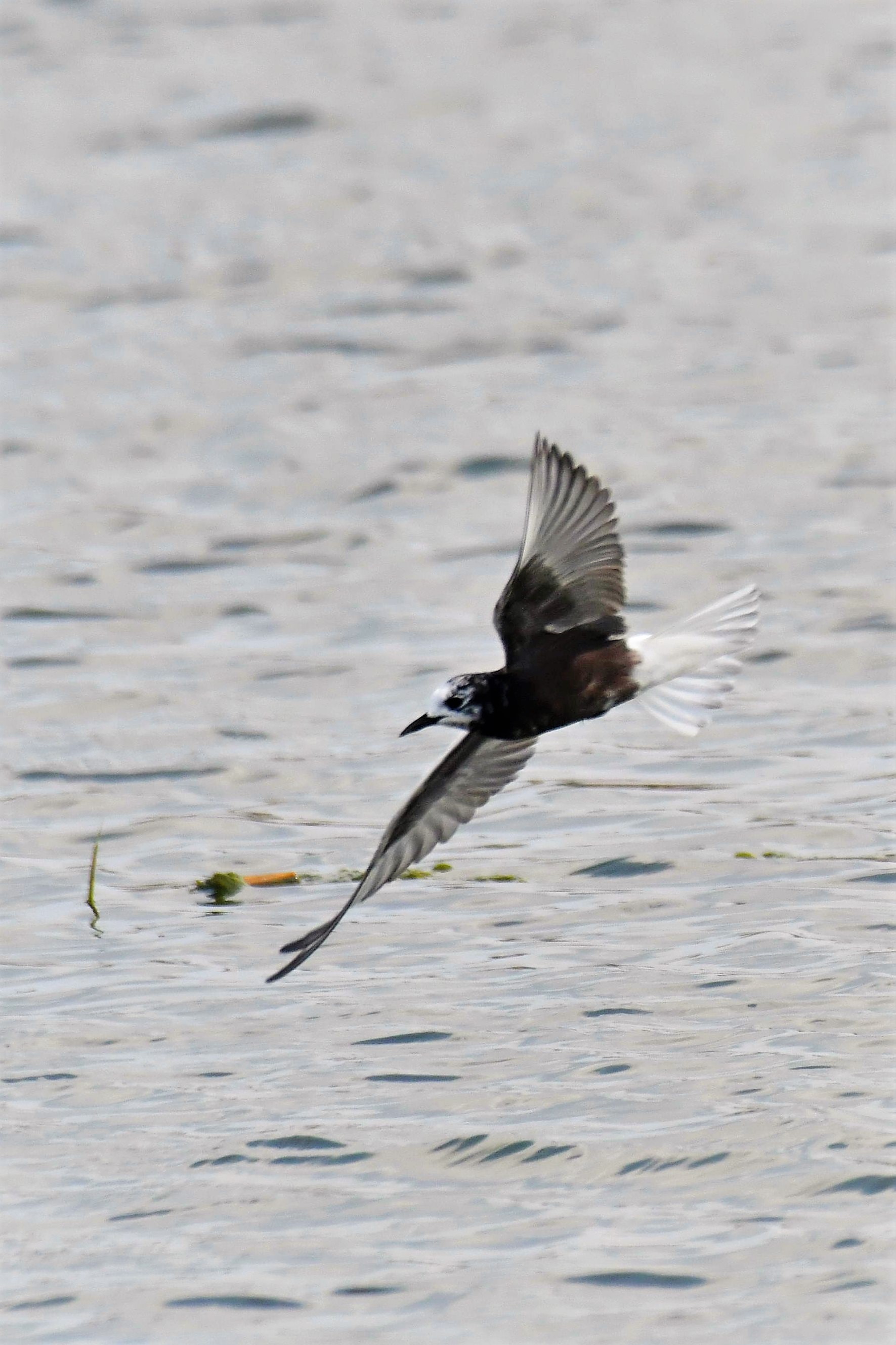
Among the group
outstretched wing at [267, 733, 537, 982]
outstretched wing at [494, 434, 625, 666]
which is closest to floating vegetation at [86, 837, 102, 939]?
outstretched wing at [267, 733, 537, 982]

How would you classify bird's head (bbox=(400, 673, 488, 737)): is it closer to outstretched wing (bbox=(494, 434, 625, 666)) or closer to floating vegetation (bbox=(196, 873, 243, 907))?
outstretched wing (bbox=(494, 434, 625, 666))

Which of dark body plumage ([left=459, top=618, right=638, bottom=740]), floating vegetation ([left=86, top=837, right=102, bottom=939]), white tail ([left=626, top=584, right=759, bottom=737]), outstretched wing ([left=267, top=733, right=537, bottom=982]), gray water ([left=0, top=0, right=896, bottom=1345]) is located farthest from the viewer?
floating vegetation ([left=86, top=837, right=102, bottom=939])

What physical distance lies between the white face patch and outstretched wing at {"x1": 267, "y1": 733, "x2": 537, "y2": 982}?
0.42 meters

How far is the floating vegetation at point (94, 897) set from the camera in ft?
28.8

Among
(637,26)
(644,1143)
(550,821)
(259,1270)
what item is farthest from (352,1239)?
(637,26)

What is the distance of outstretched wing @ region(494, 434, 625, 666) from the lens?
23.1 feet

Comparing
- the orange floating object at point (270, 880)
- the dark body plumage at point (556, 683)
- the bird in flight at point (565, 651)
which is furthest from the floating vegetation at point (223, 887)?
the dark body plumage at point (556, 683)

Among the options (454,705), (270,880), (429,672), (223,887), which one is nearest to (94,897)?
(223,887)

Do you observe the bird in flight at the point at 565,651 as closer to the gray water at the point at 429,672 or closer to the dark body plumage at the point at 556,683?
the dark body plumage at the point at 556,683

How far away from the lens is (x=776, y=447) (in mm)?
15148

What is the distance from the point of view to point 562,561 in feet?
23.7

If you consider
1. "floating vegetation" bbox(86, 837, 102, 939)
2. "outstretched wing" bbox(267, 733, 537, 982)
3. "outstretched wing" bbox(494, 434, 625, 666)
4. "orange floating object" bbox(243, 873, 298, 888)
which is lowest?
"orange floating object" bbox(243, 873, 298, 888)

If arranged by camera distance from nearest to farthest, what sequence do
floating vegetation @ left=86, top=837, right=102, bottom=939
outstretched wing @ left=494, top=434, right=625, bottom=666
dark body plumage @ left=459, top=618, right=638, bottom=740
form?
1. outstretched wing @ left=494, top=434, right=625, bottom=666
2. dark body plumage @ left=459, top=618, right=638, bottom=740
3. floating vegetation @ left=86, top=837, right=102, bottom=939

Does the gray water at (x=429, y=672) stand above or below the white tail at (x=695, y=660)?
below
